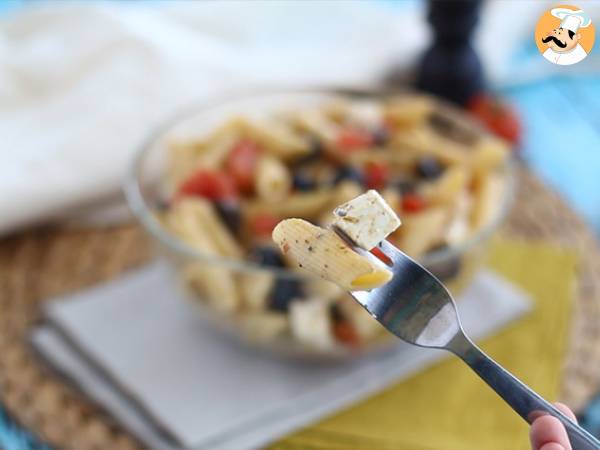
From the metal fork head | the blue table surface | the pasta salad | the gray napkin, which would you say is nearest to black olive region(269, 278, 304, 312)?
the pasta salad

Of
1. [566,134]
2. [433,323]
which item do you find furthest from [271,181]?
[566,134]

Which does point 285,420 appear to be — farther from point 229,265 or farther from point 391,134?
point 391,134

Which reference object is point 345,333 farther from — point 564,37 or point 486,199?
point 564,37

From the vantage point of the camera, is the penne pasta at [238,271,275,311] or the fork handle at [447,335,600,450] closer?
the fork handle at [447,335,600,450]

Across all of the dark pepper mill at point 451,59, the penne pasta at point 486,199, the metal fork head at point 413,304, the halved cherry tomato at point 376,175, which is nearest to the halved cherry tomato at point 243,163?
the halved cherry tomato at point 376,175

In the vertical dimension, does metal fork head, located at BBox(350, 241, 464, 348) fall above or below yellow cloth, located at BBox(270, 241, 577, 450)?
above

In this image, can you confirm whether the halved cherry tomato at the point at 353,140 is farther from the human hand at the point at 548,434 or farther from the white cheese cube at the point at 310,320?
the human hand at the point at 548,434

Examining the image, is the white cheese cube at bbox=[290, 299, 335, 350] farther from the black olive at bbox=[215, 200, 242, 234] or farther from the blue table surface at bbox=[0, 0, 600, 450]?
the blue table surface at bbox=[0, 0, 600, 450]

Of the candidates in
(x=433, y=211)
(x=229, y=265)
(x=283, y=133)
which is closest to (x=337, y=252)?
(x=229, y=265)
